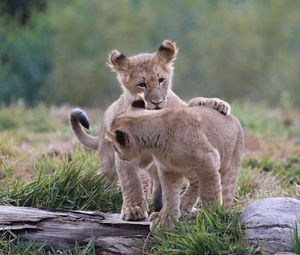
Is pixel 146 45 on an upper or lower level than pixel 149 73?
lower

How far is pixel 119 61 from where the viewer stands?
7.59m

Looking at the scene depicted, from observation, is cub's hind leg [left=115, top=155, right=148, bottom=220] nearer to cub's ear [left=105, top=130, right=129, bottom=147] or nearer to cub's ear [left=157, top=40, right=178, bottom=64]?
cub's ear [left=105, top=130, right=129, bottom=147]

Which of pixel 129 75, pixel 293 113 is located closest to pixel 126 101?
pixel 129 75

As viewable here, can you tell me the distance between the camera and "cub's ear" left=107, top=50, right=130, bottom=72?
24.7ft

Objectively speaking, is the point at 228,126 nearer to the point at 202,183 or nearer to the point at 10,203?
the point at 202,183

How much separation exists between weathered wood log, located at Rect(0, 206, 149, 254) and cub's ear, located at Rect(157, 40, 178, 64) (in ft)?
5.97

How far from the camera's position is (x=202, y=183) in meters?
6.05

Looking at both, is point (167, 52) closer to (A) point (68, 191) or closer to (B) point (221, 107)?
(B) point (221, 107)

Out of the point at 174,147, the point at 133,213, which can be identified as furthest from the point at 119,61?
the point at 174,147

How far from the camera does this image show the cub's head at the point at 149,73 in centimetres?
705

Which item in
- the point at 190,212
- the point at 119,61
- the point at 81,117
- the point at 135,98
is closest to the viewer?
the point at 190,212

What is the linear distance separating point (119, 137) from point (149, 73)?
1.47 meters

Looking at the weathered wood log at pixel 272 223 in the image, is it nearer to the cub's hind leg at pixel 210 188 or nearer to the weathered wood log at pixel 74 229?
the cub's hind leg at pixel 210 188

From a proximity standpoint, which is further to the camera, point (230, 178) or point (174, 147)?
point (230, 178)
